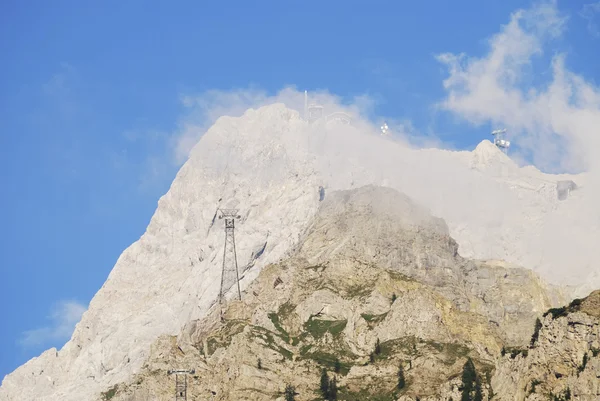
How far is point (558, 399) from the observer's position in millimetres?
198000

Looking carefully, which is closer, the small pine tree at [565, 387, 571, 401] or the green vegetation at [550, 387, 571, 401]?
the small pine tree at [565, 387, 571, 401]

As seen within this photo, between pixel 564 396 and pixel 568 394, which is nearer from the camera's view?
pixel 568 394

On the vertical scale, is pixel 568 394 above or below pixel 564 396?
above

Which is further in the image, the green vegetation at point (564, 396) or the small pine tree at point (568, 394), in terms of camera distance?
the green vegetation at point (564, 396)

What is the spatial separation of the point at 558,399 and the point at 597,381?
6220 millimetres

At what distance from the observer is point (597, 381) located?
643ft
